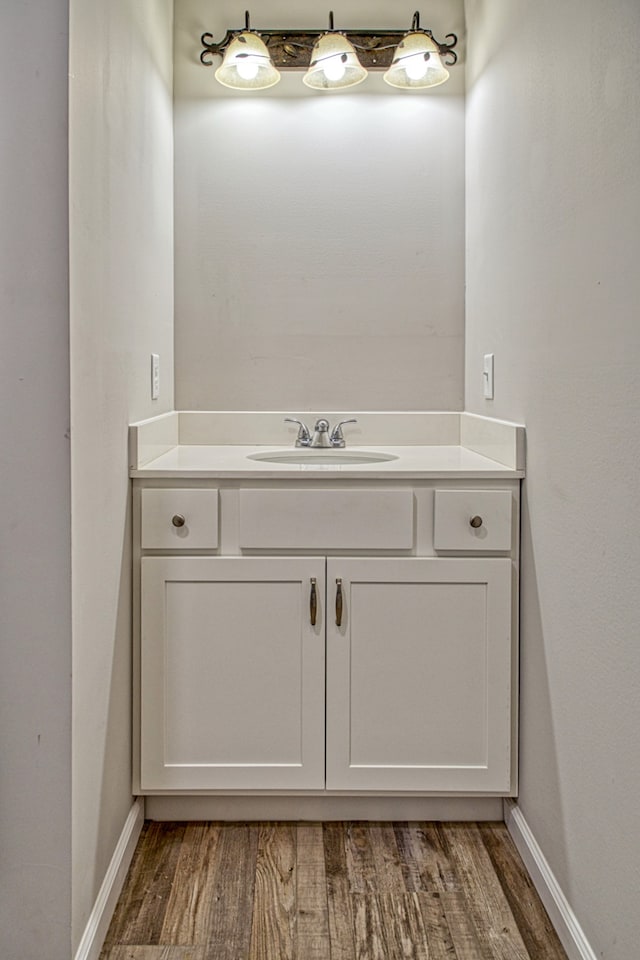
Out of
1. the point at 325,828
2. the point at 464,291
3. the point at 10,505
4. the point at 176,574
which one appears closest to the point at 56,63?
the point at 10,505

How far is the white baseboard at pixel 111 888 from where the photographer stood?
1490mm

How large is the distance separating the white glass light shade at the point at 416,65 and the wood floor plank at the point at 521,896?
1979 mm

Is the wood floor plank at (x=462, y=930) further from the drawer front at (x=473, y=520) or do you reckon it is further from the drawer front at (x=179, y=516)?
the drawer front at (x=179, y=516)

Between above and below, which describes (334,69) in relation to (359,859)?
above

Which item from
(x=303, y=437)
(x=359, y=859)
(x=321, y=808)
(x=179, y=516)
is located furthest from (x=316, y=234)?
(x=359, y=859)

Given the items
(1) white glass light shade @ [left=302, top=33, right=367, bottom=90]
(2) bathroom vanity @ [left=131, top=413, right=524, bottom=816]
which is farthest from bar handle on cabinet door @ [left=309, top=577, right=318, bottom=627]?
(1) white glass light shade @ [left=302, top=33, right=367, bottom=90]

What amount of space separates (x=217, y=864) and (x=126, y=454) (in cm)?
90

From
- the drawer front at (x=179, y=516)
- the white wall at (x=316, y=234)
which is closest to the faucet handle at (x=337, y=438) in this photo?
the white wall at (x=316, y=234)

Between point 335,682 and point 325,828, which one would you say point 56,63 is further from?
point 325,828

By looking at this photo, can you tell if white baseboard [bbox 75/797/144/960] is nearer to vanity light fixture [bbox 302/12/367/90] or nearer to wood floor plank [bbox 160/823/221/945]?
wood floor plank [bbox 160/823/221/945]

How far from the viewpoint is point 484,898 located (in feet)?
5.60

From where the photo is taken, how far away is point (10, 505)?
137 cm

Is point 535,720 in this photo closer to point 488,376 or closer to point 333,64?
point 488,376

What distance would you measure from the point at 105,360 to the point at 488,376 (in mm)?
1037
